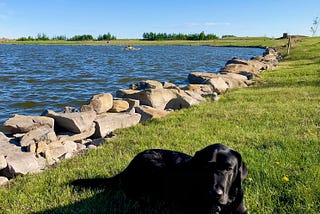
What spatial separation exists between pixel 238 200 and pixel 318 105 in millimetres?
6573

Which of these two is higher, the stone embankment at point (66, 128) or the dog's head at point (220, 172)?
the dog's head at point (220, 172)

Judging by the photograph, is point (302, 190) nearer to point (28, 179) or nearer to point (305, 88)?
point (28, 179)

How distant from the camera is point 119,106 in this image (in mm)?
10352

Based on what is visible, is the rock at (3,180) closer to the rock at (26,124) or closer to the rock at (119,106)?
the rock at (26,124)

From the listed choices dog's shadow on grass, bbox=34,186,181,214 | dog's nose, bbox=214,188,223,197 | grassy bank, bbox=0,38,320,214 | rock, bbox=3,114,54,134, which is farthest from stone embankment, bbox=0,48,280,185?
dog's nose, bbox=214,188,223,197

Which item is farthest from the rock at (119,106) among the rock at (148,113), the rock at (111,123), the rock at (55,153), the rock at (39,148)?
the rock at (39,148)

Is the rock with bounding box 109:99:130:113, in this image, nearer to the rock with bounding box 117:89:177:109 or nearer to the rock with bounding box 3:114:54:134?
the rock with bounding box 117:89:177:109

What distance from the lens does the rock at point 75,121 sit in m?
7.82

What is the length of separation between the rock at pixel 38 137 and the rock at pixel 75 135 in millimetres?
295

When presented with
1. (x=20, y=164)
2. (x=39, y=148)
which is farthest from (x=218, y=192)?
(x=39, y=148)

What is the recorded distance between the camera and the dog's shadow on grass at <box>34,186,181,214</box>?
12.9 ft

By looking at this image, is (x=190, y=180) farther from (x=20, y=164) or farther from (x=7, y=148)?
(x=7, y=148)

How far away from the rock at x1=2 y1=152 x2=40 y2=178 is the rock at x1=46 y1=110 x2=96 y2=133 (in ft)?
6.85

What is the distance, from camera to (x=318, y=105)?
8.90 metres
